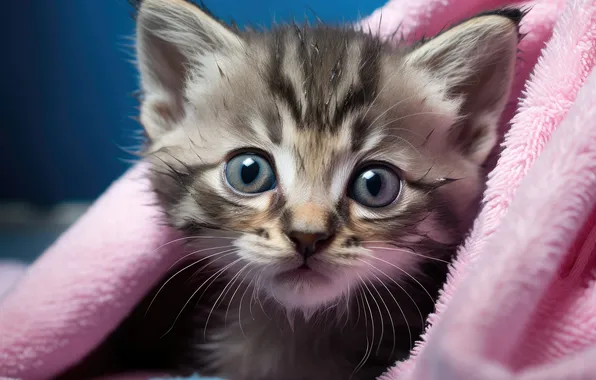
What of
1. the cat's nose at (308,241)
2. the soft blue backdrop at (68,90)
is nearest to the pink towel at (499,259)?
the cat's nose at (308,241)

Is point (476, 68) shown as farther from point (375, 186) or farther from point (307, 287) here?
point (307, 287)

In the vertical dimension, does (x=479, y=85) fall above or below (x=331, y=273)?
above

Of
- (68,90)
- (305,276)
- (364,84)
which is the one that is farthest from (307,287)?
(68,90)

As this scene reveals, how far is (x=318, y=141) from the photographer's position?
32.8 inches

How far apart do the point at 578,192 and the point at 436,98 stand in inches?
14.3

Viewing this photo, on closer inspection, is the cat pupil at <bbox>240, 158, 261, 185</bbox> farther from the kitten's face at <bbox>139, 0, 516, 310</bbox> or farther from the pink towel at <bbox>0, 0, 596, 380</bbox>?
the pink towel at <bbox>0, 0, 596, 380</bbox>

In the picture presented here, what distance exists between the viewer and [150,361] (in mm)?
1144

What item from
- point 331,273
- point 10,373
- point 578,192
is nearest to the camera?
point 578,192

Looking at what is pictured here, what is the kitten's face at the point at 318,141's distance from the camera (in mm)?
797

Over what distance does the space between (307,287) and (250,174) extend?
0.18 meters

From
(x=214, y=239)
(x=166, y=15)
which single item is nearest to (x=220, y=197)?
(x=214, y=239)

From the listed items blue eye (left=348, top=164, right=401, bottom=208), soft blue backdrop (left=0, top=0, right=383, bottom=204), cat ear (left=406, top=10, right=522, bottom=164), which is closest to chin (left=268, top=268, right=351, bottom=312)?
blue eye (left=348, top=164, right=401, bottom=208)

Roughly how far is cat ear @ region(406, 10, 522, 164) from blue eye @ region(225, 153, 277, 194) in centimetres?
28

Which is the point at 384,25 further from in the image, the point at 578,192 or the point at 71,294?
the point at 71,294
